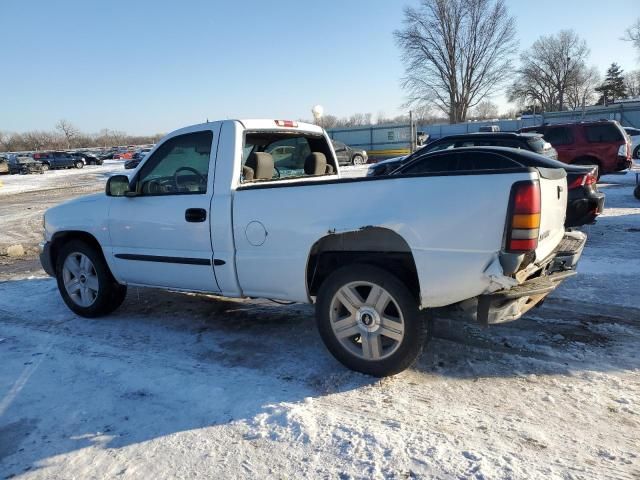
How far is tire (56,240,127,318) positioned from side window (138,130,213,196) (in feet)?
3.37

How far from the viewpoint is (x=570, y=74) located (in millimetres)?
75188

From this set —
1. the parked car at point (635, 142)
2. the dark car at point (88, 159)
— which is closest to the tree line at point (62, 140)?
the dark car at point (88, 159)

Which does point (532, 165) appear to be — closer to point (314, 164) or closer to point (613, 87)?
point (314, 164)

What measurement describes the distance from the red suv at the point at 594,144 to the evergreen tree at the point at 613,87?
79.1 metres

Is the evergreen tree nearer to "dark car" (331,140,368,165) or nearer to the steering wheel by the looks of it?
"dark car" (331,140,368,165)

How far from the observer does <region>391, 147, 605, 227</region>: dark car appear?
6.52 meters

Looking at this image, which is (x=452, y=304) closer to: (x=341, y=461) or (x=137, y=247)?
(x=341, y=461)

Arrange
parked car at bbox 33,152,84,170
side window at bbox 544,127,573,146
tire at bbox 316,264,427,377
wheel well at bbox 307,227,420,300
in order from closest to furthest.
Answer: tire at bbox 316,264,427,377
wheel well at bbox 307,227,420,300
side window at bbox 544,127,573,146
parked car at bbox 33,152,84,170

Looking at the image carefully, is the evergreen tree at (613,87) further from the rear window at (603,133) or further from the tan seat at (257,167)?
the tan seat at (257,167)

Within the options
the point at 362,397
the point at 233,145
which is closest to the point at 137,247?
the point at 233,145

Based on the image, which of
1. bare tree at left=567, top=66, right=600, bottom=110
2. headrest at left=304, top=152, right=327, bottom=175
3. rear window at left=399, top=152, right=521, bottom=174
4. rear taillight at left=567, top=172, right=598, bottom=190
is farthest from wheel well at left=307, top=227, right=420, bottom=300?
bare tree at left=567, top=66, right=600, bottom=110

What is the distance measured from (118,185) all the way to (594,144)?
13700 mm

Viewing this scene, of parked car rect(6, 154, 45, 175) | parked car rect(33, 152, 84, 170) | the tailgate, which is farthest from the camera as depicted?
parked car rect(33, 152, 84, 170)

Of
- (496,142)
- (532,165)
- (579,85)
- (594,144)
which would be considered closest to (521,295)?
(532,165)
